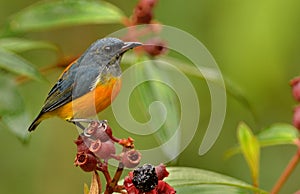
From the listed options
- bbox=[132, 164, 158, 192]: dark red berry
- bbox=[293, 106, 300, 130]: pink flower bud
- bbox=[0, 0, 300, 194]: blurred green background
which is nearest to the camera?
bbox=[132, 164, 158, 192]: dark red berry

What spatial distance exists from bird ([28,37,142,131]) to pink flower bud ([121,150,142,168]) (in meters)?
0.27

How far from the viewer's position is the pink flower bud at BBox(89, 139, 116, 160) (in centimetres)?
123

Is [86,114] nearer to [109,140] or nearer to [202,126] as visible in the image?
[109,140]

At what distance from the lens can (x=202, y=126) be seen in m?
3.25

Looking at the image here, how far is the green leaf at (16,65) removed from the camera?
1.67 m

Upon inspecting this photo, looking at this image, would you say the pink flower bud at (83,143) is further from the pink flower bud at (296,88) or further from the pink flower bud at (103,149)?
the pink flower bud at (296,88)

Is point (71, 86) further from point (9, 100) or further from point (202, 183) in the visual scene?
point (202, 183)

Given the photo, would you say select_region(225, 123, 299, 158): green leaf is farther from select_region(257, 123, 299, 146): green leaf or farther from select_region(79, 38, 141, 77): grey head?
select_region(79, 38, 141, 77): grey head

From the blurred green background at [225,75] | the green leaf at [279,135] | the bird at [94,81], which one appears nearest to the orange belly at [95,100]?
the bird at [94,81]

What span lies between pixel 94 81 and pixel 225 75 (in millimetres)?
1696

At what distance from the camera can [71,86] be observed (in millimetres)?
1579

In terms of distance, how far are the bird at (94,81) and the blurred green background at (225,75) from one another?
1.40 metres

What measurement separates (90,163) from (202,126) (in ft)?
6.70

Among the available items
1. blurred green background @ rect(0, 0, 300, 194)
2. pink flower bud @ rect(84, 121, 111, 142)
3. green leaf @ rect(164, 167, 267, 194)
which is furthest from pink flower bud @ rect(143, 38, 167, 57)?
blurred green background @ rect(0, 0, 300, 194)
